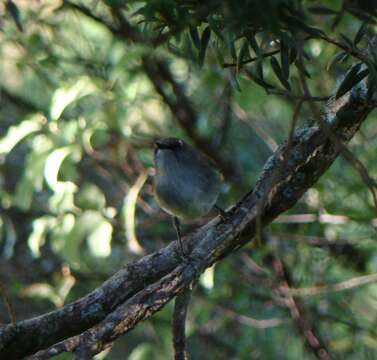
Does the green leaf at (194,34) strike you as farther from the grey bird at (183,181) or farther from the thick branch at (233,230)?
the grey bird at (183,181)

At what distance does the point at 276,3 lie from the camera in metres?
1.77

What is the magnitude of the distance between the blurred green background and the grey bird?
0.32 m

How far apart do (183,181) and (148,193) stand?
1.60 m

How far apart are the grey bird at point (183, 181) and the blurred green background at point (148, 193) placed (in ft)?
1.03

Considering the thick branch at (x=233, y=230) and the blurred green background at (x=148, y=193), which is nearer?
the thick branch at (x=233, y=230)

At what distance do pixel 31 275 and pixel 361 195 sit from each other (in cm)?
262

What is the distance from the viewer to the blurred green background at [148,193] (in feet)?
14.6

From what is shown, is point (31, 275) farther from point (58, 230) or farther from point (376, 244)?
point (376, 244)

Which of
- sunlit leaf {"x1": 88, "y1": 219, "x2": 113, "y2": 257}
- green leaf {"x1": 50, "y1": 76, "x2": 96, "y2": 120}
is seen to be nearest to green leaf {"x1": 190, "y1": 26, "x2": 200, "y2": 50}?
green leaf {"x1": 50, "y1": 76, "x2": 96, "y2": 120}

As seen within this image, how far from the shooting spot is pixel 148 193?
566cm

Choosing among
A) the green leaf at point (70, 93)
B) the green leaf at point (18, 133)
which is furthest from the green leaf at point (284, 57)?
the green leaf at point (18, 133)

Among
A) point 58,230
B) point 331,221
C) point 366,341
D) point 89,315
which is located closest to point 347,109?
point 89,315

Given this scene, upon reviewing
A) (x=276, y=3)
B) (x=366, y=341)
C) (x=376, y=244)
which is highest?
(x=276, y=3)

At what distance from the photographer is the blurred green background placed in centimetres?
444
